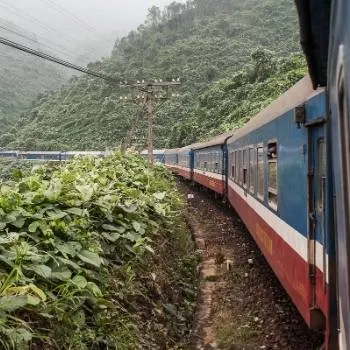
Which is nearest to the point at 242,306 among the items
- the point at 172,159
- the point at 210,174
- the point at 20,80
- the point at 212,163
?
the point at 212,163

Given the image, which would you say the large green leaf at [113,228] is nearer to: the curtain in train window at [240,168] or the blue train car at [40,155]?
the curtain in train window at [240,168]

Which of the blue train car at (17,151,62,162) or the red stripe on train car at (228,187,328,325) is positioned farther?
the blue train car at (17,151,62,162)

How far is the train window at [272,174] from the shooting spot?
→ 695 centimetres

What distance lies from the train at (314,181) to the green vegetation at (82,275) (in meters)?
1.62

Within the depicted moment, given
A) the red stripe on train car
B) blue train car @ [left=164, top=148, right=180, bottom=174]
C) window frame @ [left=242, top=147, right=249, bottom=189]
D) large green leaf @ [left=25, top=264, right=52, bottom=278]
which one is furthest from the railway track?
blue train car @ [left=164, top=148, right=180, bottom=174]

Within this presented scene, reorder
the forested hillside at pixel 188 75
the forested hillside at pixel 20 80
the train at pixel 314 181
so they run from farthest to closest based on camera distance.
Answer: the forested hillside at pixel 20 80
the forested hillside at pixel 188 75
the train at pixel 314 181

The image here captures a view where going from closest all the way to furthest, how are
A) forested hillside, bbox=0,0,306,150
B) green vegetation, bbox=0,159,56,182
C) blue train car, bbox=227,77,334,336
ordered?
blue train car, bbox=227,77,334,336 → green vegetation, bbox=0,159,56,182 → forested hillside, bbox=0,0,306,150

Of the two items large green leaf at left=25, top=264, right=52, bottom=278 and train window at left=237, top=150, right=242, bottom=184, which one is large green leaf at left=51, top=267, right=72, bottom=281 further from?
train window at left=237, top=150, right=242, bottom=184

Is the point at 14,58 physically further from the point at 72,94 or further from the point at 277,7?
the point at 277,7

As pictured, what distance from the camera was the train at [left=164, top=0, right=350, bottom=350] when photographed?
224cm

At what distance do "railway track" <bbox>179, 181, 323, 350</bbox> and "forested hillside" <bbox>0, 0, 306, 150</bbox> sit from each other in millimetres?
27746

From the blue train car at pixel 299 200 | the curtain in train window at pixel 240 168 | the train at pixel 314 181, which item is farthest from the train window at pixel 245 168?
the blue train car at pixel 299 200

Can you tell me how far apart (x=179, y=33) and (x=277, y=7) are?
63.6 ft

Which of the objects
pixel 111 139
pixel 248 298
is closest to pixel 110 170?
pixel 248 298
